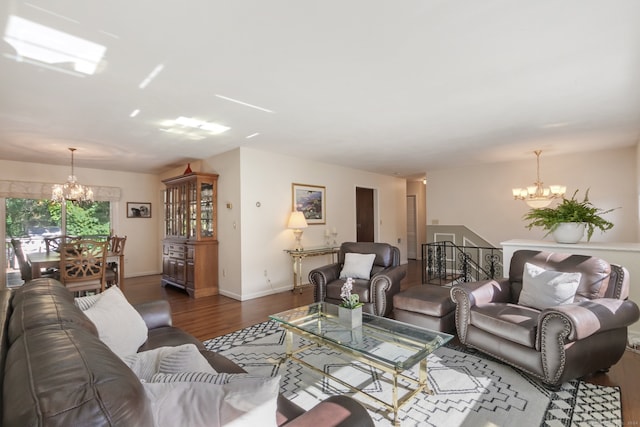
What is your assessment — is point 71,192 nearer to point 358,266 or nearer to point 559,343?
point 358,266

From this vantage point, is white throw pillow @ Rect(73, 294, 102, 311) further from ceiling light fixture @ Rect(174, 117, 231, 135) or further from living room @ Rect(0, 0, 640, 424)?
ceiling light fixture @ Rect(174, 117, 231, 135)

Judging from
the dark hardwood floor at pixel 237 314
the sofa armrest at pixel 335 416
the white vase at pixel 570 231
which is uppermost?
the white vase at pixel 570 231

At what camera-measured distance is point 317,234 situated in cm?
606

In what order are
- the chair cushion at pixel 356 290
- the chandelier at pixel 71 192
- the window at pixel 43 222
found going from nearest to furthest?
the chair cushion at pixel 356 290 → the chandelier at pixel 71 192 → the window at pixel 43 222

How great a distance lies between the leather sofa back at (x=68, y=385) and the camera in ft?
2.00

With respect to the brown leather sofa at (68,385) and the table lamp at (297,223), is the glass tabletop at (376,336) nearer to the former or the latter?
the brown leather sofa at (68,385)

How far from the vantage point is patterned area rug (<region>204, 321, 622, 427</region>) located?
74.9 inches

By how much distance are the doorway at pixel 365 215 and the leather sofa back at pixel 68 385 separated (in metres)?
6.81

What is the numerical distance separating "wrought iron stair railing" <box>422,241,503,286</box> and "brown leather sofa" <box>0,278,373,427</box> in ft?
18.0

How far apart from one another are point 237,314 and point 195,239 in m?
1.79

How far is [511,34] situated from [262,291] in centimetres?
449

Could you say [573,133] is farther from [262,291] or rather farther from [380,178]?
[262,291]

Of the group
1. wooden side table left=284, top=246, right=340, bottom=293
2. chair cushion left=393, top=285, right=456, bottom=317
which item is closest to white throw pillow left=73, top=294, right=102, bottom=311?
chair cushion left=393, top=285, right=456, bottom=317

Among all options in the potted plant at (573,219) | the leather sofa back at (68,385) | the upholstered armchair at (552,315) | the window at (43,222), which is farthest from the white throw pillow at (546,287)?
the window at (43,222)
